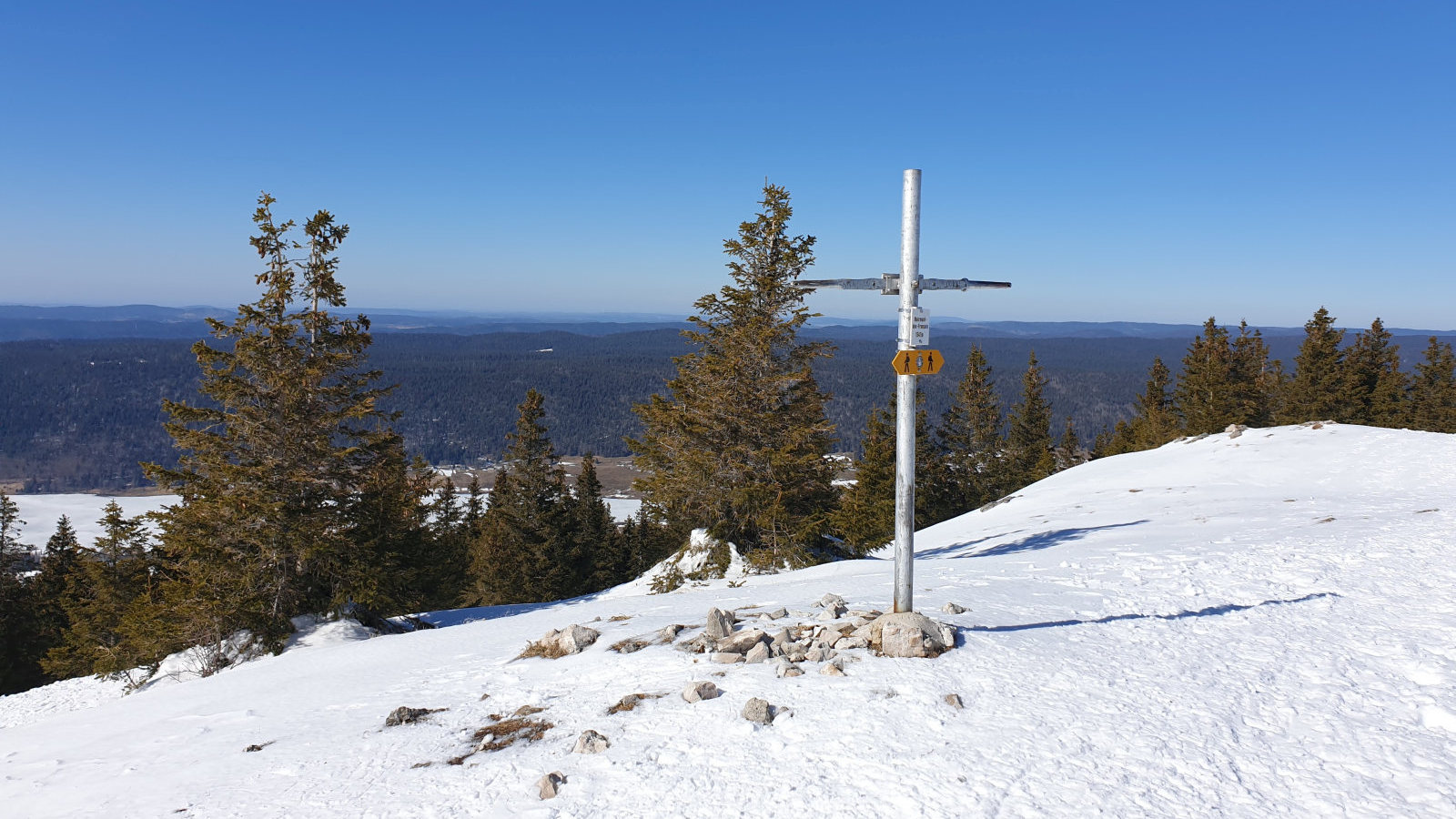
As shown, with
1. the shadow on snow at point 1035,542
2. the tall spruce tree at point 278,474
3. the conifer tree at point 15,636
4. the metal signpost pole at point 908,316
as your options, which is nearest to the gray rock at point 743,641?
the metal signpost pole at point 908,316

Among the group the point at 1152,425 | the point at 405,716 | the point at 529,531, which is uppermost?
the point at 405,716

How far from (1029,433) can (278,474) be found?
5009 cm

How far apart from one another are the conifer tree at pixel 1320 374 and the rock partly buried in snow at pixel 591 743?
2323 inches

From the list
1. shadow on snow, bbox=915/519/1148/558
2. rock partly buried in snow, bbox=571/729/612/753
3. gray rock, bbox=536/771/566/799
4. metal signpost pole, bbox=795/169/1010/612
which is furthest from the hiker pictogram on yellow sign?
shadow on snow, bbox=915/519/1148/558

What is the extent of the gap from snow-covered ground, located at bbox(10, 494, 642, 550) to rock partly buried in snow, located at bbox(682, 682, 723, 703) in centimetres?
10373

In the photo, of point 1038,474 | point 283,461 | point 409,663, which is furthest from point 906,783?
point 1038,474

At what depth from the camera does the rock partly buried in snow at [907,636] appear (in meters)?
6.96

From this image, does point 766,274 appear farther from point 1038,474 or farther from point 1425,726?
point 1038,474

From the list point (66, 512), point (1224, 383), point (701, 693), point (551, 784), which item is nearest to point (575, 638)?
point (701, 693)

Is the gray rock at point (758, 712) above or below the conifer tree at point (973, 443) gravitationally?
above

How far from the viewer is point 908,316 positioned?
6953mm

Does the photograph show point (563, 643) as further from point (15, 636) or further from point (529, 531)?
point (15, 636)

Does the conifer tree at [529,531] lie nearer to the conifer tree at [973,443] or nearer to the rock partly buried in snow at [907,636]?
the conifer tree at [973,443]

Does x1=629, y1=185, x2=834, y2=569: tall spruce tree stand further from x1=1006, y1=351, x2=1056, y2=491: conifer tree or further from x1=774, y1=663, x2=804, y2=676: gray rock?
x1=1006, y1=351, x2=1056, y2=491: conifer tree
